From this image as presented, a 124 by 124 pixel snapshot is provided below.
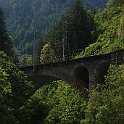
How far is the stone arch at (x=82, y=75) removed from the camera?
58.8 m

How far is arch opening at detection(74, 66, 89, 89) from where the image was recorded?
194 ft

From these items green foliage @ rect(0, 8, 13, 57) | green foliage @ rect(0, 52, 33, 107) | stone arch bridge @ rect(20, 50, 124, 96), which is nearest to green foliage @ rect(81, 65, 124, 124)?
stone arch bridge @ rect(20, 50, 124, 96)

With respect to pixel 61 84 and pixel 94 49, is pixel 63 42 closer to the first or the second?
pixel 94 49

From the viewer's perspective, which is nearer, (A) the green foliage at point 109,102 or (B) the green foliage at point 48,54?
(A) the green foliage at point 109,102

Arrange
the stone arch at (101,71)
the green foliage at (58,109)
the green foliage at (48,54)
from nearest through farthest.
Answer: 1. the green foliage at (58,109)
2. the stone arch at (101,71)
3. the green foliage at (48,54)

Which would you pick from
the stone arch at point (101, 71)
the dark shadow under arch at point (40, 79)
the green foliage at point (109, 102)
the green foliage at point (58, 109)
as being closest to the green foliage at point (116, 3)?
the green foliage at point (58, 109)

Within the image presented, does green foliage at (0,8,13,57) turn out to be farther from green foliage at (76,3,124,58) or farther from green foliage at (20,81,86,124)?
green foliage at (76,3,124,58)

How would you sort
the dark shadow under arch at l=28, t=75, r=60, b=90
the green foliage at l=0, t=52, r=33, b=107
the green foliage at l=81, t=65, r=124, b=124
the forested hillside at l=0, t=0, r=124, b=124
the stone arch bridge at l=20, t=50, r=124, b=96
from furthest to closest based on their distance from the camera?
the dark shadow under arch at l=28, t=75, r=60, b=90 → the stone arch bridge at l=20, t=50, r=124, b=96 → the green foliage at l=0, t=52, r=33, b=107 → the forested hillside at l=0, t=0, r=124, b=124 → the green foliage at l=81, t=65, r=124, b=124

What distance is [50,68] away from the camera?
62500mm

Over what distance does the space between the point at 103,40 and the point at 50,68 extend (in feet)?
95.8

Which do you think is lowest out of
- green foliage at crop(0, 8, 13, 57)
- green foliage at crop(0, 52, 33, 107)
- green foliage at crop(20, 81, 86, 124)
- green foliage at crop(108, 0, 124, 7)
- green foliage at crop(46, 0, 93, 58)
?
green foliage at crop(20, 81, 86, 124)

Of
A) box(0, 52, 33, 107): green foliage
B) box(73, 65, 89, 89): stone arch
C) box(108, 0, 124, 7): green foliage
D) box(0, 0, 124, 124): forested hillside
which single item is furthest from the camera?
box(108, 0, 124, 7): green foliage

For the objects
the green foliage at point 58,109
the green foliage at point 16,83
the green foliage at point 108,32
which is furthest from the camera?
the green foliage at point 108,32

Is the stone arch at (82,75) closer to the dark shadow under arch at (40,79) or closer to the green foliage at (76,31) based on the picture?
the dark shadow under arch at (40,79)
